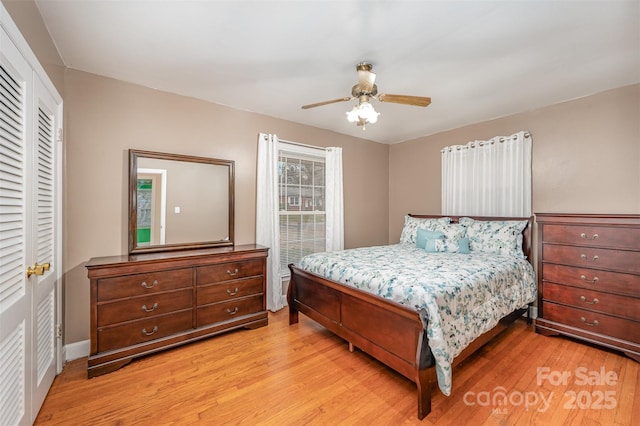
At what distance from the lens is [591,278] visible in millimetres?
2430

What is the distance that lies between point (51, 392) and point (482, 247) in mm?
4024

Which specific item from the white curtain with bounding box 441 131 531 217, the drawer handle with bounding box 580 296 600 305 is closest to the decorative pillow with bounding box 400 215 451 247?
the white curtain with bounding box 441 131 531 217

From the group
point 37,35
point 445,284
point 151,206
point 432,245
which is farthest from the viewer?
point 432,245

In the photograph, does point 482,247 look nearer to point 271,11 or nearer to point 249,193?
point 249,193

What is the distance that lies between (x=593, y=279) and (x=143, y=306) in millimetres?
3934

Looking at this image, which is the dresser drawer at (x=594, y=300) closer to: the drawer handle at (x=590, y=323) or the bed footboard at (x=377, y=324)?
the drawer handle at (x=590, y=323)

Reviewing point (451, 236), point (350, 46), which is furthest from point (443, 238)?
point (350, 46)

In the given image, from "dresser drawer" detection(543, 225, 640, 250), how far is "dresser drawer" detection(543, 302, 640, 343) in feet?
2.06

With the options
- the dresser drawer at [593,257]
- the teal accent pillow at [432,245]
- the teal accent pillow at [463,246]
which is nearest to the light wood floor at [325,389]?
the dresser drawer at [593,257]

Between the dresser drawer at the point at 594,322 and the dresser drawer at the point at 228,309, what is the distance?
9.64 ft

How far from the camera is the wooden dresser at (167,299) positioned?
2.06 meters

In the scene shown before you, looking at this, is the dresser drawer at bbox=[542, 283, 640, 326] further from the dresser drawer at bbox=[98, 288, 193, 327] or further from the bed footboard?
the dresser drawer at bbox=[98, 288, 193, 327]

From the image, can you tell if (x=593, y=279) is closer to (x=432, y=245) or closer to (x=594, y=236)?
(x=594, y=236)

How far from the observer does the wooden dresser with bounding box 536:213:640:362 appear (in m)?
2.23
